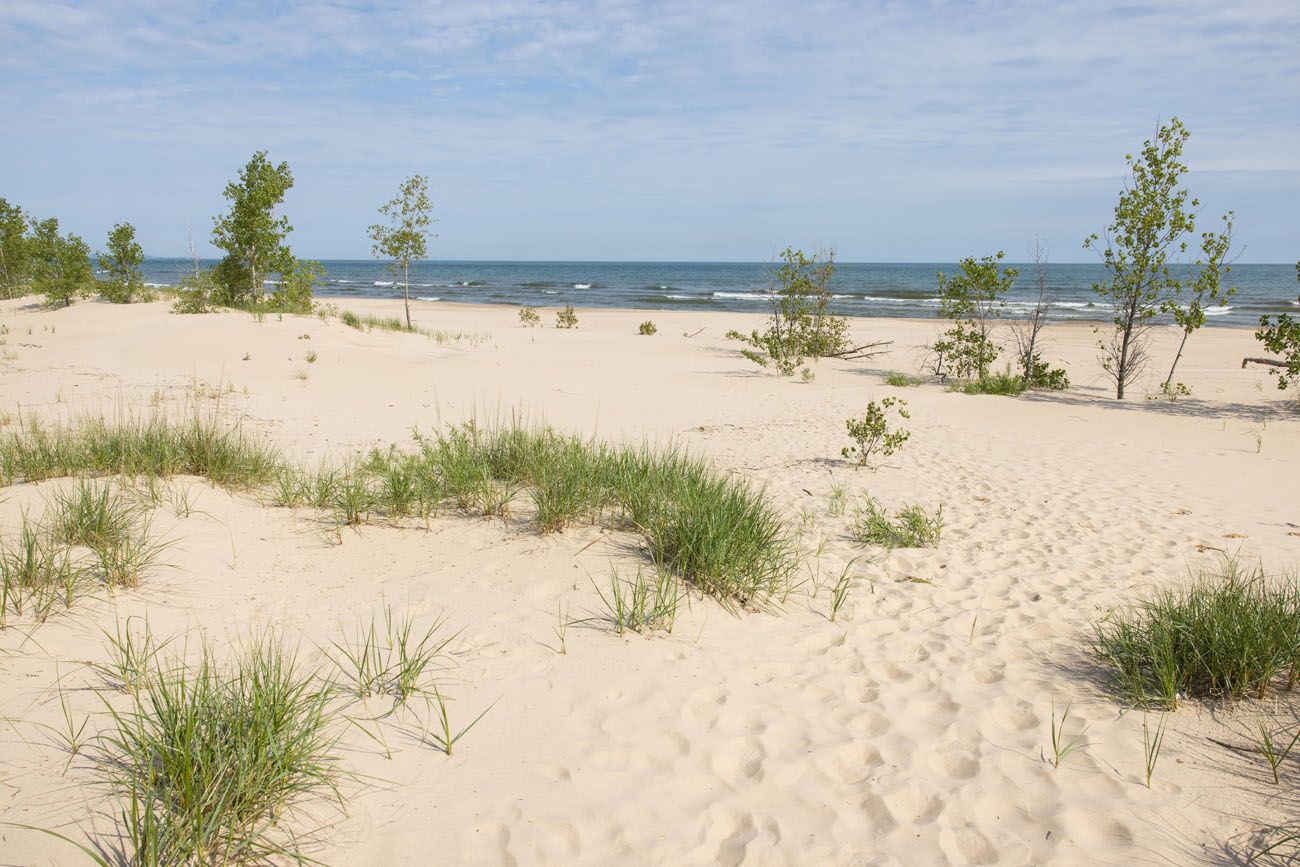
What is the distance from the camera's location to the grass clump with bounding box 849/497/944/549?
6172mm

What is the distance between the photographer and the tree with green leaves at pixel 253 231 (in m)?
22.9

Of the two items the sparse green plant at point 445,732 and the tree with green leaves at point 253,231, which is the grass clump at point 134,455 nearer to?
the sparse green plant at point 445,732

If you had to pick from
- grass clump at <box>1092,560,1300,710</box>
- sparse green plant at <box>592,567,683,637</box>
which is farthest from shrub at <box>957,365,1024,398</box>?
sparse green plant at <box>592,567,683,637</box>

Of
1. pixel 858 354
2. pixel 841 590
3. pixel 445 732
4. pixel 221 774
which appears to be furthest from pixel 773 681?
pixel 858 354

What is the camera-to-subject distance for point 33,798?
2.70m

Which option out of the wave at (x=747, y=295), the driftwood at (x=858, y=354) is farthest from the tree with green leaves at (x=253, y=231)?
the wave at (x=747, y=295)

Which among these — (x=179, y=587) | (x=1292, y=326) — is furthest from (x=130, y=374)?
(x=1292, y=326)

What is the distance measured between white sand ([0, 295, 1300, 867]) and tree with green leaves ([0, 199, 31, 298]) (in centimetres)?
2534

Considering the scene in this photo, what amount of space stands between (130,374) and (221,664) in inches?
428

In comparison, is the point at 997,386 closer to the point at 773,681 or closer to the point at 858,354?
the point at 858,354

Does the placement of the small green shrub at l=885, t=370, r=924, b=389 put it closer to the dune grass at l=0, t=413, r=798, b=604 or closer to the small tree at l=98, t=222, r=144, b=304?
the dune grass at l=0, t=413, r=798, b=604

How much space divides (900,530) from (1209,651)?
269 cm

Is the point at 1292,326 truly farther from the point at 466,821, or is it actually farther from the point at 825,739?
the point at 466,821

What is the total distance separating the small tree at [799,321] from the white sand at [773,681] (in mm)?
9312
